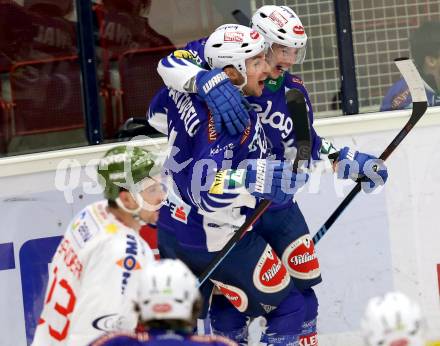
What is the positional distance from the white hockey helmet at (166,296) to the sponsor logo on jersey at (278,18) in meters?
1.88

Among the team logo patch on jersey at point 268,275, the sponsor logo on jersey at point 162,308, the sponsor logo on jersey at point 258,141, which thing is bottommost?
the team logo patch on jersey at point 268,275

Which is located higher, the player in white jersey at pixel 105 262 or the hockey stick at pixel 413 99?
the hockey stick at pixel 413 99

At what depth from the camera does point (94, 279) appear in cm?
367

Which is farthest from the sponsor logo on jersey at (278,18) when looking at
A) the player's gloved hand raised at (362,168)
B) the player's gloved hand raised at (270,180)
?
the player's gloved hand raised at (270,180)

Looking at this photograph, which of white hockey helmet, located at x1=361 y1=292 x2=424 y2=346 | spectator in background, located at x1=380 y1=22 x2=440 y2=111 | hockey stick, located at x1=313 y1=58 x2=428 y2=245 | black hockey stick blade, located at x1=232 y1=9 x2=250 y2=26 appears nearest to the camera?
white hockey helmet, located at x1=361 y1=292 x2=424 y2=346

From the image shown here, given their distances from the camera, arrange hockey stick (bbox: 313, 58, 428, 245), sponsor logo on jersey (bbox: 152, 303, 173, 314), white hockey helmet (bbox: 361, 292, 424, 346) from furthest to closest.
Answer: hockey stick (bbox: 313, 58, 428, 245)
sponsor logo on jersey (bbox: 152, 303, 173, 314)
white hockey helmet (bbox: 361, 292, 424, 346)

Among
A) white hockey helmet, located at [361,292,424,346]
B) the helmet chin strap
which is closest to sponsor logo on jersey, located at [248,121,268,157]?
the helmet chin strap

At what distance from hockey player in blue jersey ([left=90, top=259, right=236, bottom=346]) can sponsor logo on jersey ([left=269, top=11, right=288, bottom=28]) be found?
1.84 metres

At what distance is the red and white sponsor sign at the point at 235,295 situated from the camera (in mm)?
4840

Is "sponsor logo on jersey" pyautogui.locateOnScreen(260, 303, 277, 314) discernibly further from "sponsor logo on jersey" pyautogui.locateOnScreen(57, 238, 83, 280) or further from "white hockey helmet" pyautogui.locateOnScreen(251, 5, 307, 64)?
"sponsor logo on jersey" pyautogui.locateOnScreen(57, 238, 83, 280)

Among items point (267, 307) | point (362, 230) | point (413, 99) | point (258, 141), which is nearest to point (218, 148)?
point (258, 141)

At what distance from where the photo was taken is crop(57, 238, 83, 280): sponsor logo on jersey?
3758 mm

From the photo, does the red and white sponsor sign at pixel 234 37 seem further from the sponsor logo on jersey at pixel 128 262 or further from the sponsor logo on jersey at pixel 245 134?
the sponsor logo on jersey at pixel 128 262

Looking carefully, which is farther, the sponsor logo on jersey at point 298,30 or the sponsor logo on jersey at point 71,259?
the sponsor logo on jersey at point 298,30
